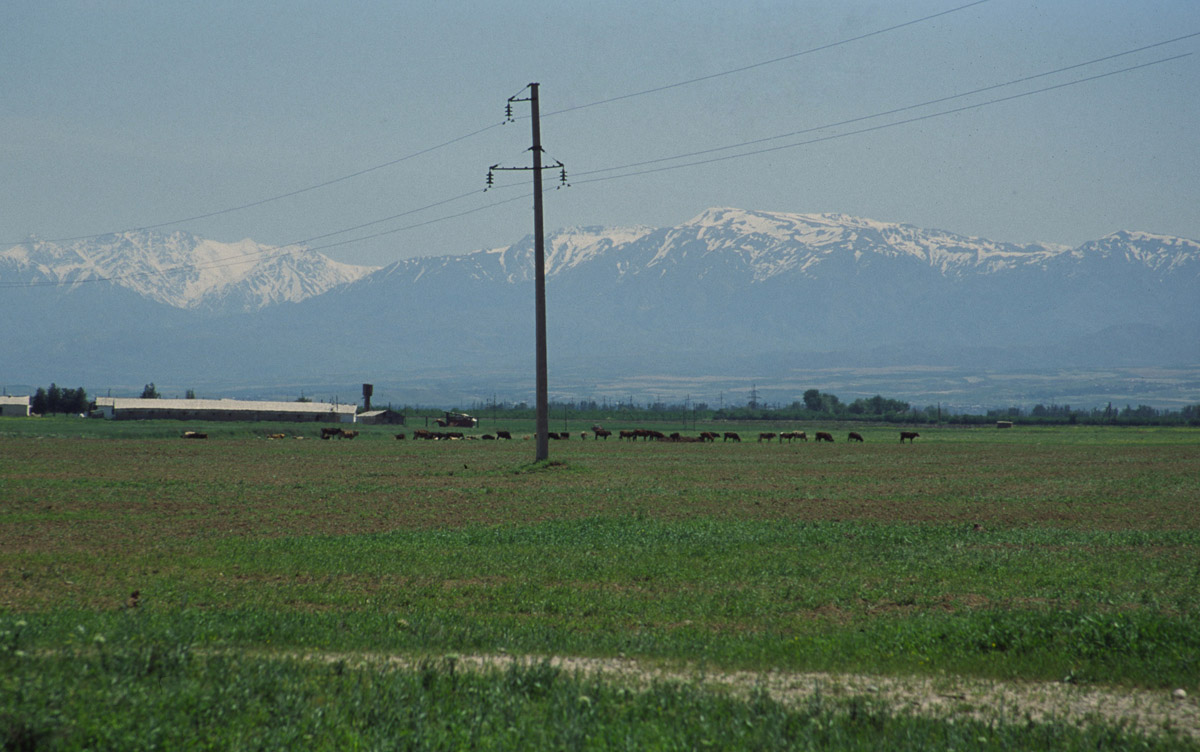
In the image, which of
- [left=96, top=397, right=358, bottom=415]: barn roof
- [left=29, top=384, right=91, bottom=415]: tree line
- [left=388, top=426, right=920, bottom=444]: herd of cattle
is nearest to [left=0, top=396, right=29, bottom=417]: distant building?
[left=29, top=384, right=91, bottom=415]: tree line

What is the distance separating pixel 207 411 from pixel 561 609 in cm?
18083

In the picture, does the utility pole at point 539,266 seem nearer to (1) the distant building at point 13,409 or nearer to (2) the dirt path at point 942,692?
(2) the dirt path at point 942,692

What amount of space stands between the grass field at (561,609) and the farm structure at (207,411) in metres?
147

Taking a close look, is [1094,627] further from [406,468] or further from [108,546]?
[406,468]

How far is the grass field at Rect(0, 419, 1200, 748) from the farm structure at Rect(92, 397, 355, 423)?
483 feet

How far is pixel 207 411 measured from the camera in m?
182

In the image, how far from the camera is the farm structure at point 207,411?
173625 millimetres

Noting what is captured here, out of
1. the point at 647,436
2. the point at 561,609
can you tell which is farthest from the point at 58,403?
the point at 561,609

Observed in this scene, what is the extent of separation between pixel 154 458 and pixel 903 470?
43938 mm

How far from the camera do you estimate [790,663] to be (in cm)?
1231

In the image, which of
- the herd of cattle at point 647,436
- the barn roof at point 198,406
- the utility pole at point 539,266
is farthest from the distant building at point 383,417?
the utility pole at point 539,266

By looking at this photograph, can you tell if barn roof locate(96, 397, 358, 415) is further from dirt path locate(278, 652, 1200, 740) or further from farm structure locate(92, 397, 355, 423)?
dirt path locate(278, 652, 1200, 740)

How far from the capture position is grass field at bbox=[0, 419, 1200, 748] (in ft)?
30.9

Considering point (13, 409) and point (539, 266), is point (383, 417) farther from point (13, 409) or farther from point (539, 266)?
point (539, 266)
